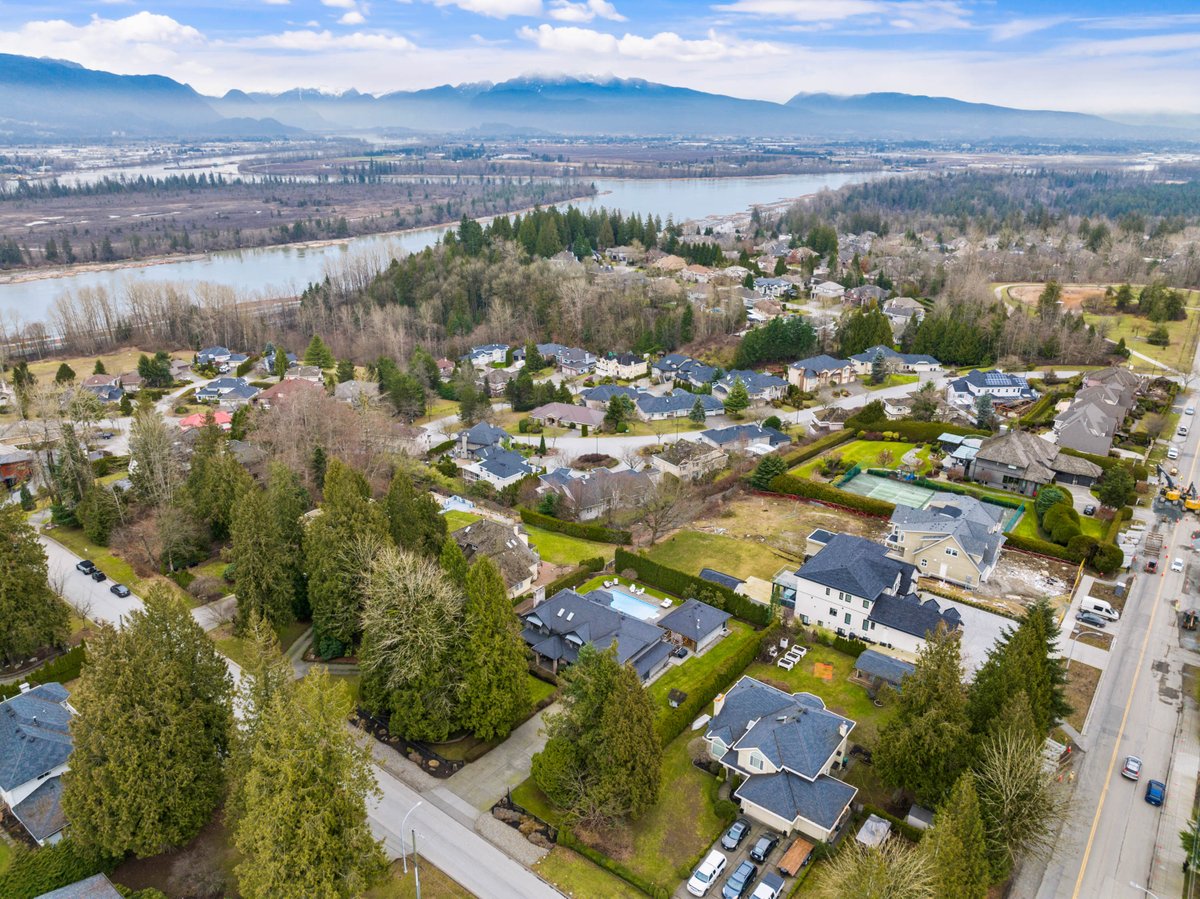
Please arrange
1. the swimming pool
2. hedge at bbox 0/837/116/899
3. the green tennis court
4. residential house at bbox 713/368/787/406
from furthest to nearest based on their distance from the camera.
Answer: residential house at bbox 713/368/787/406 < the green tennis court < the swimming pool < hedge at bbox 0/837/116/899

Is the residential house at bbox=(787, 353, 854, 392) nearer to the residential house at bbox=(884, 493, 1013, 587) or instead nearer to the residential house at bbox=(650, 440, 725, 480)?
the residential house at bbox=(650, 440, 725, 480)

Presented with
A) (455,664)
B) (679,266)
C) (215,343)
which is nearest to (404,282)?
(215,343)

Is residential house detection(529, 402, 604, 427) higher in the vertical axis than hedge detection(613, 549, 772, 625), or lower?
lower

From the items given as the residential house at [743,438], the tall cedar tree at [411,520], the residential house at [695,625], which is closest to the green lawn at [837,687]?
the residential house at [695,625]

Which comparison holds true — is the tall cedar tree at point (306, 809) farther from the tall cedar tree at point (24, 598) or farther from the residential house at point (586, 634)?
the tall cedar tree at point (24, 598)

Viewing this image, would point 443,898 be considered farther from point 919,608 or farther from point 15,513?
point 15,513

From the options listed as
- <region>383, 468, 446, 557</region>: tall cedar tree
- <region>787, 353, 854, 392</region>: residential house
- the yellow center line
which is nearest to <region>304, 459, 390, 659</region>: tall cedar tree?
<region>383, 468, 446, 557</region>: tall cedar tree
